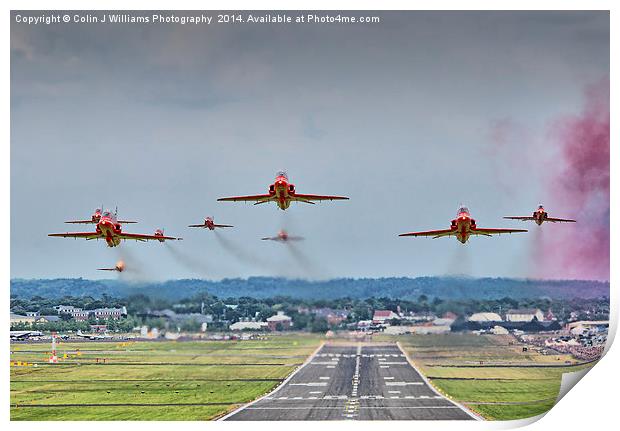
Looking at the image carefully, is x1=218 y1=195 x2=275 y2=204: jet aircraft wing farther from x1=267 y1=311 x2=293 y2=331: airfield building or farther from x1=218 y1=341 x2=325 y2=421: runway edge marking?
x1=218 y1=341 x2=325 y2=421: runway edge marking

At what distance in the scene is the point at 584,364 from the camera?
128 m

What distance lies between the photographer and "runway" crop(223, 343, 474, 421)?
386ft

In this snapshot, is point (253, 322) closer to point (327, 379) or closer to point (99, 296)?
point (327, 379)

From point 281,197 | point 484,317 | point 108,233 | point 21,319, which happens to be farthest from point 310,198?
point 21,319

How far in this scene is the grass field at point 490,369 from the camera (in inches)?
4818

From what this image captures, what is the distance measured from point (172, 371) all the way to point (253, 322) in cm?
1352

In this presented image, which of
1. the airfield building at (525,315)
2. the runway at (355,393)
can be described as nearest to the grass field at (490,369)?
the airfield building at (525,315)

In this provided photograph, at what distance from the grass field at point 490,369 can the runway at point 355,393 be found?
294 cm

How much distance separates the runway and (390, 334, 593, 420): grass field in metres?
2.94

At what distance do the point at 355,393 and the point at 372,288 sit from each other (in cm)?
1415

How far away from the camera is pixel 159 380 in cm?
13125

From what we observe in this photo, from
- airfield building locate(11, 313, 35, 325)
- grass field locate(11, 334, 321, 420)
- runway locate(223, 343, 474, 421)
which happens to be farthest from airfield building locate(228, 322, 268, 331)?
airfield building locate(11, 313, 35, 325)

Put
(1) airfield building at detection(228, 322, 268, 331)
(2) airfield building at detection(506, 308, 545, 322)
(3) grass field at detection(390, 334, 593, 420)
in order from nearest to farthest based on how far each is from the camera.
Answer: (3) grass field at detection(390, 334, 593, 420), (1) airfield building at detection(228, 322, 268, 331), (2) airfield building at detection(506, 308, 545, 322)
